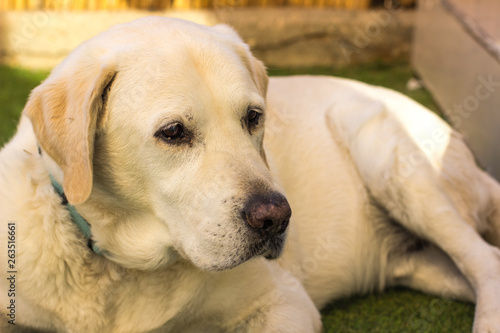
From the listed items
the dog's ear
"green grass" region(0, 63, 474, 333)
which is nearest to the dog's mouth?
the dog's ear

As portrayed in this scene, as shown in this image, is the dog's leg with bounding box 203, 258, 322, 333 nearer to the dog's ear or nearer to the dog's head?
the dog's head

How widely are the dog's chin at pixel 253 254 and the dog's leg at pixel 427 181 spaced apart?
1.27 metres

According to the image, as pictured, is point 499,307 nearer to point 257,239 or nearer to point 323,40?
point 257,239

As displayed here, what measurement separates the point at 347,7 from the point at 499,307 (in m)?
4.91

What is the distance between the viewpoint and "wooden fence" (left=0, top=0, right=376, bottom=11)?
7.15 metres

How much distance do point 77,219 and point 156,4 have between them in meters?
5.12

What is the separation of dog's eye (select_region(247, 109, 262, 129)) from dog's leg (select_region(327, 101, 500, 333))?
3.86 feet

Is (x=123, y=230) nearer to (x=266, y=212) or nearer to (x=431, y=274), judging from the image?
(x=266, y=212)

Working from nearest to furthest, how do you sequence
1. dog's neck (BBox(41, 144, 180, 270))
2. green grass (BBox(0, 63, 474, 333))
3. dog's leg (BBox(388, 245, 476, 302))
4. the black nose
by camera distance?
1. the black nose
2. dog's neck (BBox(41, 144, 180, 270))
3. green grass (BBox(0, 63, 474, 333))
4. dog's leg (BBox(388, 245, 476, 302))

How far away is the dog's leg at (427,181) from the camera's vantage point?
11.3 ft

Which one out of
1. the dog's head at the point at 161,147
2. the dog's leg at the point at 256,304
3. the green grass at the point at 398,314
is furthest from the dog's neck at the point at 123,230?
the green grass at the point at 398,314

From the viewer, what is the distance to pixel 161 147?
8.29 feet

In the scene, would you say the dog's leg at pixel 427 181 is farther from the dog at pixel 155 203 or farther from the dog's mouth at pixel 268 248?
the dog's mouth at pixel 268 248

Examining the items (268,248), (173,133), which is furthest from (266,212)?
(173,133)
